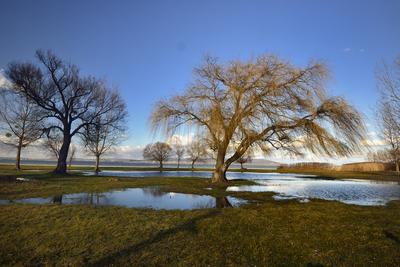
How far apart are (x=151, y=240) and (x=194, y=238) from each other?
108 cm

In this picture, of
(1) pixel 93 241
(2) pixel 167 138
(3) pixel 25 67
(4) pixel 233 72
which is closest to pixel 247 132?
(4) pixel 233 72

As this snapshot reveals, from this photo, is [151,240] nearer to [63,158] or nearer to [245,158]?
[63,158]

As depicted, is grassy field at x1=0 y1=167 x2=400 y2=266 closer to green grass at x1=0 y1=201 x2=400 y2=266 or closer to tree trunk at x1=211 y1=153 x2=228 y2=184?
green grass at x1=0 y1=201 x2=400 y2=266

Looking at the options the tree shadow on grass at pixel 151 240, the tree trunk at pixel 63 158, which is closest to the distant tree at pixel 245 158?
the tree shadow on grass at pixel 151 240

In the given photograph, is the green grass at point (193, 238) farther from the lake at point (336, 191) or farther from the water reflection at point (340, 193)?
the lake at point (336, 191)

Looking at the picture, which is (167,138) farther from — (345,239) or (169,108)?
(345,239)

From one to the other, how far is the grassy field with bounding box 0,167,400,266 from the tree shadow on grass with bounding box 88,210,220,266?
2 centimetres

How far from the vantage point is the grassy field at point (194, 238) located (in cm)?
535

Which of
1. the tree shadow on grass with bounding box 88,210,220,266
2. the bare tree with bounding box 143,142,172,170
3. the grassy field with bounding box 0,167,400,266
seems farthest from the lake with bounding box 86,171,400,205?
the bare tree with bounding box 143,142,172,170

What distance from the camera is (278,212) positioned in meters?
10.2

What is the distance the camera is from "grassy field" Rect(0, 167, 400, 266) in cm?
535

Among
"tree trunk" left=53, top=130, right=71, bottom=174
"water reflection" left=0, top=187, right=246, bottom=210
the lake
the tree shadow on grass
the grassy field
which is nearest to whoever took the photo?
the tree shadow on grass

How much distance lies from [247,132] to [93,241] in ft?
48.0

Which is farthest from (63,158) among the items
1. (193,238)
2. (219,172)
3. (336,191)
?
(336,191)
